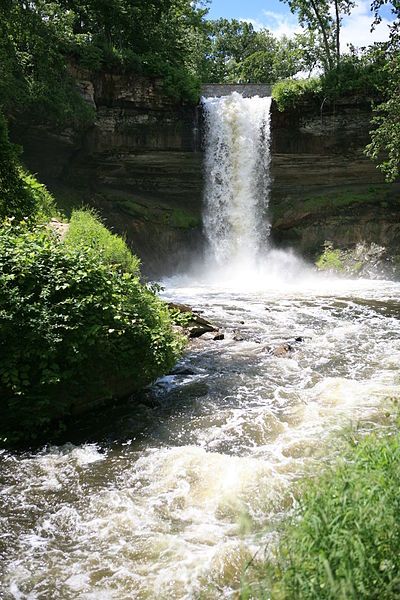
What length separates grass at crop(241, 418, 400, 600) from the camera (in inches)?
88.6

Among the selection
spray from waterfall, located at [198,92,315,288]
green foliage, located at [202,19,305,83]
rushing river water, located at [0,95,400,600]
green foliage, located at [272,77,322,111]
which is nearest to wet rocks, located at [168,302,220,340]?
rushing river water, located at [0,95,400,600]

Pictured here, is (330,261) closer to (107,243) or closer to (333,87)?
(333,87)

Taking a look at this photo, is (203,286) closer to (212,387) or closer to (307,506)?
(212,387)

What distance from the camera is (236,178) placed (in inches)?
920

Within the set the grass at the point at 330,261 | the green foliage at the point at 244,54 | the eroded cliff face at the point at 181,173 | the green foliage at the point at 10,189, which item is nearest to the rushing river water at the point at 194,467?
the green foliage at the point at 10,189

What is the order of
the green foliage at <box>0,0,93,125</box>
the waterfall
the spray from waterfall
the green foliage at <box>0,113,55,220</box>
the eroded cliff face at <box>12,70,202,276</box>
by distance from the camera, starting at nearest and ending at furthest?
the green foliage at <box>0,113,55,220</box> → the green foliage at <box>0,0,93,125</box> → the eroded cliff face at <box>12,70,202,276</box> → the spray from waterfall → the waterfall

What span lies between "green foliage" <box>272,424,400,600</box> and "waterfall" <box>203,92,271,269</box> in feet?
65.8

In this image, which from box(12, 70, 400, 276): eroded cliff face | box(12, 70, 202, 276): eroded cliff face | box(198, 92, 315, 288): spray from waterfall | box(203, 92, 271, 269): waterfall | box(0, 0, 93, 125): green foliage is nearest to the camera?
box(0, 0, 93, 125): green foliage

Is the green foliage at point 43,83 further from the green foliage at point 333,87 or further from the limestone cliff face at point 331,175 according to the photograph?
the limestone cliff face at point 331,175

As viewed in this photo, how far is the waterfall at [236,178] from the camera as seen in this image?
75.0ft

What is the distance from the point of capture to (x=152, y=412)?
21.3 ft

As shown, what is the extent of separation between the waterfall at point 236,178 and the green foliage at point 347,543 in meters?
20.0

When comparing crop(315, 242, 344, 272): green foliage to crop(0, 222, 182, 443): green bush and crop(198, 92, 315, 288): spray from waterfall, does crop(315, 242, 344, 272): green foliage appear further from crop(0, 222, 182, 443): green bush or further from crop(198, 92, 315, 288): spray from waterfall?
crop(0, 222, 182, 443): green bush

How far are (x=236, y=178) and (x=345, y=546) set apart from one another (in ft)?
72.6
